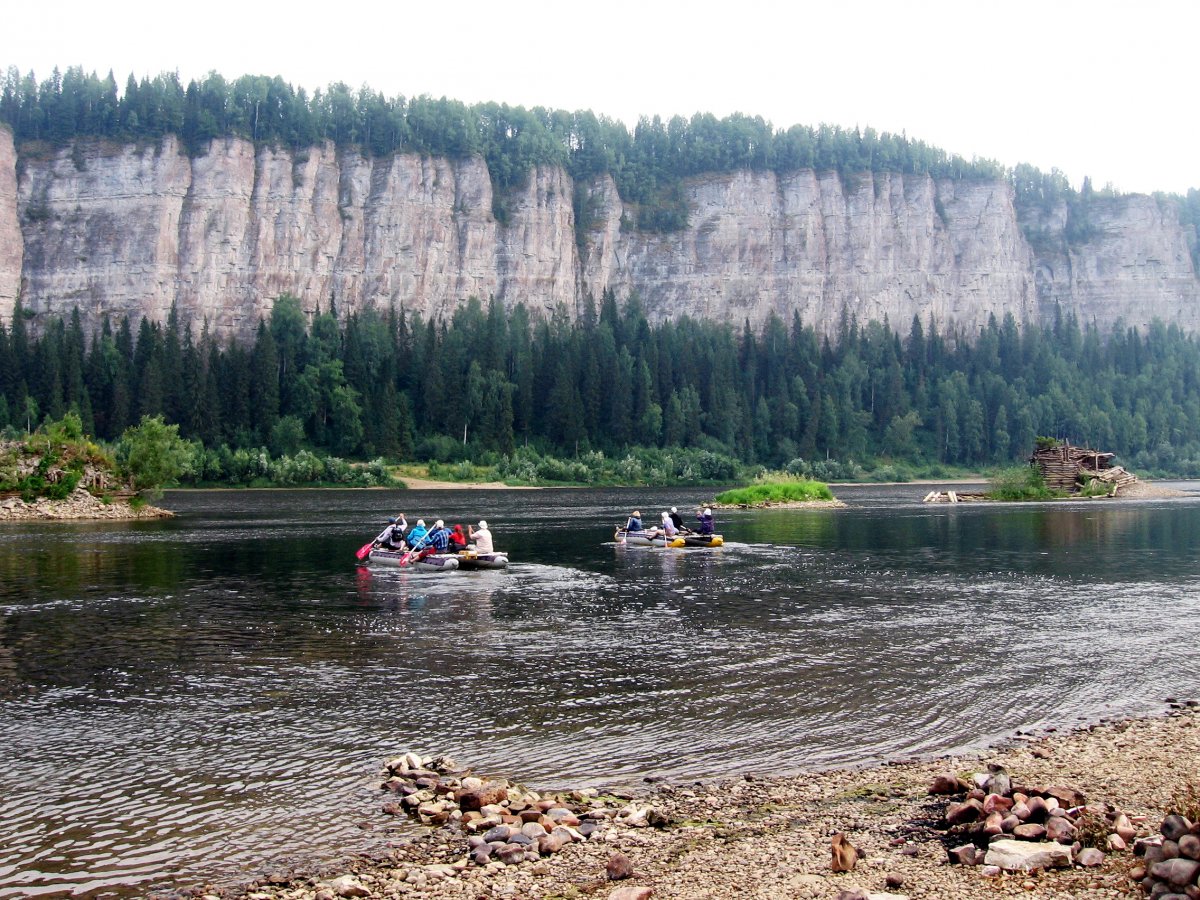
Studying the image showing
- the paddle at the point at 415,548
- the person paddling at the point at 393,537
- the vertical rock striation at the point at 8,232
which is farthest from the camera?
the vertical rock striation at the point at 8,232

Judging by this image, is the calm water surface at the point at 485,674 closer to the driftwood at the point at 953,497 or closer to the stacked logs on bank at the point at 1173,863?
the stacked logs on bank at the point at 1173,863

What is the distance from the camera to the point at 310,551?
4703 centimetres

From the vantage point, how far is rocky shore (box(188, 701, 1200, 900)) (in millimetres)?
10531

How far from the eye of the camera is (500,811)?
12.9 m

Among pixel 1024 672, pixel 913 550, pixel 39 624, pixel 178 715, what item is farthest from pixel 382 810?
pixel 913 550

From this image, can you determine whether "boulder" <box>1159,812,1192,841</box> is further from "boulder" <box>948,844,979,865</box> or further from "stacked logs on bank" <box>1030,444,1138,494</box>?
"stacked logs on bank" <box>1030,444,1138,494</box>

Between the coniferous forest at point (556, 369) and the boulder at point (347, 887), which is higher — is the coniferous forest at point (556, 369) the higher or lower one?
the higher one

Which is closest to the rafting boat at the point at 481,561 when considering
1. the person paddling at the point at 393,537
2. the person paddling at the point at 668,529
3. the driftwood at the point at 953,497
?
the person paddling at the point at 393,537

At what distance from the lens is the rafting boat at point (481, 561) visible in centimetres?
4041

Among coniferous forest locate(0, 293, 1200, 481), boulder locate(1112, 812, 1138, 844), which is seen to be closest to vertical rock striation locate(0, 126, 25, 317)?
coniferous forest locate(0, 293, 1200, 481)

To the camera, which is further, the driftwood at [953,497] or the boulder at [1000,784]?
the driftwood at [953,497]

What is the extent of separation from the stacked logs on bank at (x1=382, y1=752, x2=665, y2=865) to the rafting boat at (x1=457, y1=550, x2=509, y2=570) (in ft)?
84.4

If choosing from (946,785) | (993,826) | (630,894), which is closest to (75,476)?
(946,785)

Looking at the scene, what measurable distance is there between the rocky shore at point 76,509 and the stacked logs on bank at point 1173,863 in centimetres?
6806
